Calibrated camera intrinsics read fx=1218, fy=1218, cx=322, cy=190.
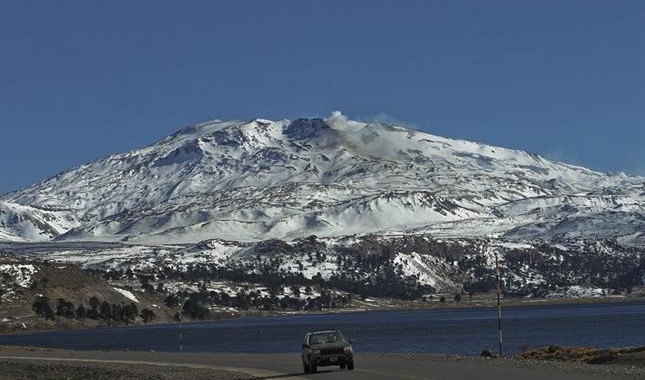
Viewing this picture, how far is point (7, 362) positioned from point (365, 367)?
3220 centimetres

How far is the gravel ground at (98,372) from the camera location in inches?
2459

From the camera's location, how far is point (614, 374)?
5244 centimetres

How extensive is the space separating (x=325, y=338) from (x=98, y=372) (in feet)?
50.1

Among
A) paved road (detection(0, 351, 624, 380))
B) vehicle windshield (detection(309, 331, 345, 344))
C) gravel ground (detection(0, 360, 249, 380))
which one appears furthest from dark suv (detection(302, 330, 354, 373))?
gravel ground (detection(0, 360, 249, 380))

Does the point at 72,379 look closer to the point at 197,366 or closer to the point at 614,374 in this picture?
the point at 197,366

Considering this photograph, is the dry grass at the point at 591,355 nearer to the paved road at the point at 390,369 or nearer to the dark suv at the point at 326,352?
the paved road at the point at 390,369

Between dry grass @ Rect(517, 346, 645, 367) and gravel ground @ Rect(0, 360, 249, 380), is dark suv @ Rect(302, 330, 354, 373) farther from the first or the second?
dry grass @ Rect(517, 346, 645, 367)

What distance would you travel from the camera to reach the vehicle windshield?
61.1 m

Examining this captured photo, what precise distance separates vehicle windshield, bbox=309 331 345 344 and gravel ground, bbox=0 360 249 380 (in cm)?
385

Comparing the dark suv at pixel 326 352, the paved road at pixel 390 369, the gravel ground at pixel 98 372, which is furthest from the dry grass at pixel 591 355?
the gravel ground at pixel 98 372

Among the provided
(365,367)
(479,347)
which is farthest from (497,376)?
(479,347)

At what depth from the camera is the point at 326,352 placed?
6012cm

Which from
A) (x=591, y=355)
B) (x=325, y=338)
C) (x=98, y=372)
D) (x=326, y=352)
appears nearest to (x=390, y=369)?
(x=326, y=352)

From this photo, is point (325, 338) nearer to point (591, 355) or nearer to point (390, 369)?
point (390, 369)
